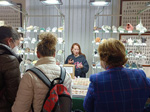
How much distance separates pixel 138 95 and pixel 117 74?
0.76 ft

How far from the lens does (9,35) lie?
140cm

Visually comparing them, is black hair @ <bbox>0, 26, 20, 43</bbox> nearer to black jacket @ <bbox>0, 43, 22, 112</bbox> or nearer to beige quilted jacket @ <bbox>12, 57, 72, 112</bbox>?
black jacket @ <bbox>0, 43, 22, 112</bbox>

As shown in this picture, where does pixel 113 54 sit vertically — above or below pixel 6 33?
below

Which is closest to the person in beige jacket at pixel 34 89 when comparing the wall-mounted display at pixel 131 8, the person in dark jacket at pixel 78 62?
the person in dark jacket at pixel 78 62

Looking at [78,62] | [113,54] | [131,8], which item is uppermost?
[131,8]

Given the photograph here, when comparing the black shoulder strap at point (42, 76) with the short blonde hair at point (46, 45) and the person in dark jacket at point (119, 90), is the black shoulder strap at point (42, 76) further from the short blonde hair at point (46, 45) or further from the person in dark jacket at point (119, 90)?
the person in dark jacket at point (119, 90)

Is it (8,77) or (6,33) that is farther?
(6,33)

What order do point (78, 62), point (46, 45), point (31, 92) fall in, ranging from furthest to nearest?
point (78, 62) → point (46, 45) → point (31, 92)

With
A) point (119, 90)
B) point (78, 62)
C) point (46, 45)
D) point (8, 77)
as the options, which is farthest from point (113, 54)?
point (78, 62)

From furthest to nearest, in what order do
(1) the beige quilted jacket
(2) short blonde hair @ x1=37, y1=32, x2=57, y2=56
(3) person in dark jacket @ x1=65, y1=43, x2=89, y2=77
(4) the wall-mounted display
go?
(4) the wall-mounted display
(3) person in dark jacket @ x1=65, y1=43, x2=89, y2=77
(2) short blonde hair @ x1=37, y1=32, x2=57, y2=56
(1) the beige quilted jacket

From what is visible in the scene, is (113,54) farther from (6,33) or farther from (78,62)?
(78,62)

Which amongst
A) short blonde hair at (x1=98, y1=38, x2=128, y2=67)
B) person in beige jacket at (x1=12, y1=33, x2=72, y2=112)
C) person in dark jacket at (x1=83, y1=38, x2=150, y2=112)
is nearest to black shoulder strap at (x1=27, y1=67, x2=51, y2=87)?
person in beige jacket at (x1=12, y1=33, x2=72, y2=112)

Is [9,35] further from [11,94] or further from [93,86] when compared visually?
[93,86]

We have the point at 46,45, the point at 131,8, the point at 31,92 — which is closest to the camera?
the point at 31,92
